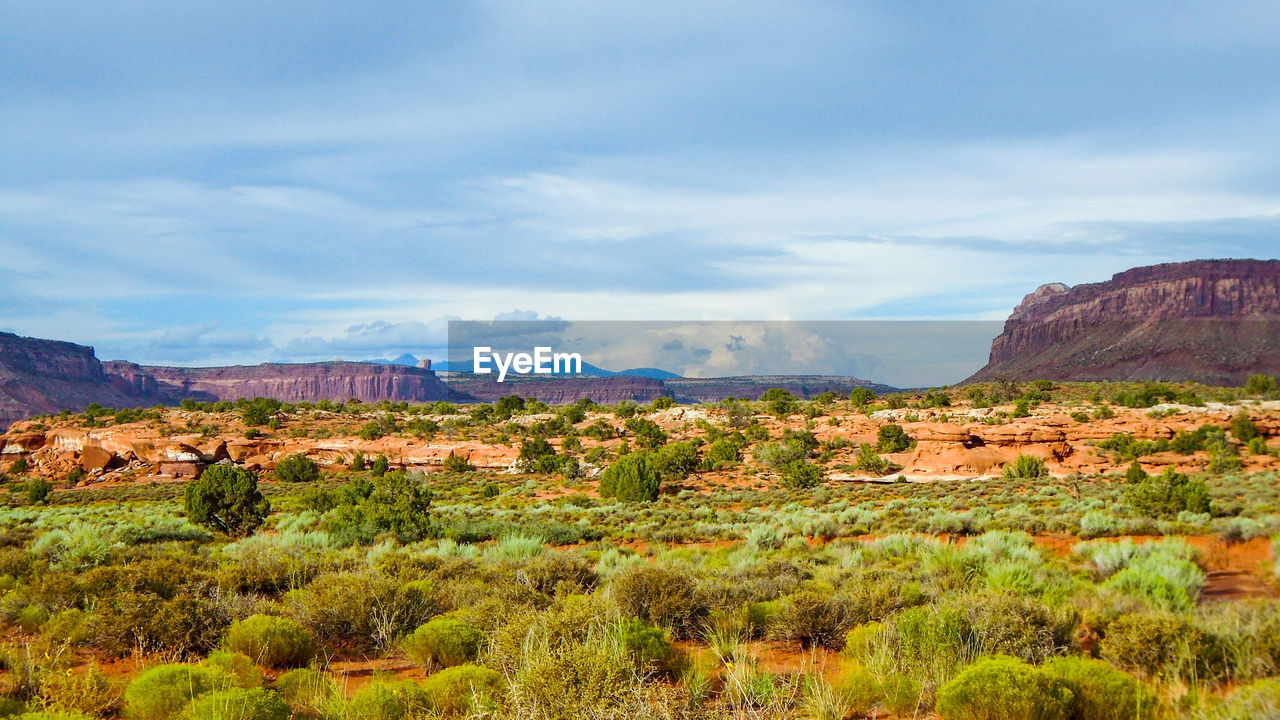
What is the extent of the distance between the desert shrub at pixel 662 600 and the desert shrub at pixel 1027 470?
29.9 metres

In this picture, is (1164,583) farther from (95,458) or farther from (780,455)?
(95,458)

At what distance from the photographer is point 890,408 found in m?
59.5

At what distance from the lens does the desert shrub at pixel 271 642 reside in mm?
6871

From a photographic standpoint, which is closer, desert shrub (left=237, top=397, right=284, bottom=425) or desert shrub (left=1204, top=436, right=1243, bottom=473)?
desert shrub (left=1204, top=436, right=1243, bottom=473)

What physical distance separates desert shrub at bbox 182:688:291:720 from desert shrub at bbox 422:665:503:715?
3.29 feet

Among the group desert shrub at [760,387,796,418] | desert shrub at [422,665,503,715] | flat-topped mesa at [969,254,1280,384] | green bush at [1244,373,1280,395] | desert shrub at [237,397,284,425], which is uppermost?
flat-topped mesa at [969,254,1280,384]

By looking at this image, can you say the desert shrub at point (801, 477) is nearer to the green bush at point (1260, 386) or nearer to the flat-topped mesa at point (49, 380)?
the green bush at point (1260, 386)

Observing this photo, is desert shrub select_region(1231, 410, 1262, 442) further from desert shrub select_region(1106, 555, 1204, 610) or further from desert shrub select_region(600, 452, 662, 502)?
desert shrub select_region(1106, 555, 1204, 610)

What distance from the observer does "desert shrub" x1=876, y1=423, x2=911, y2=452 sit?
4444 centimetres

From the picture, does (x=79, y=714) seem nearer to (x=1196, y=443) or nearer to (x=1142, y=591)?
(x=1142, y=591)

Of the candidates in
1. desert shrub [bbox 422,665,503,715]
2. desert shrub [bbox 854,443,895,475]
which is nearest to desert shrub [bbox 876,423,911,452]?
desert shrub [bbox 854,443,895,475]

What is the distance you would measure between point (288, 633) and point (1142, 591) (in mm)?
8772

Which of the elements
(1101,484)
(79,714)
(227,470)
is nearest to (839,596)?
(79,714)

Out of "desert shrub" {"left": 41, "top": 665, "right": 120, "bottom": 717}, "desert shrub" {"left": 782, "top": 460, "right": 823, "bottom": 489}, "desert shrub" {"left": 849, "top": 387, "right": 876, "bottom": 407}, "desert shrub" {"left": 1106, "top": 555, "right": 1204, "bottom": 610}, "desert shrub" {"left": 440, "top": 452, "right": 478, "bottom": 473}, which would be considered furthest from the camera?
"desert shrub" {"left": 849, "top": 387, "right": 876, "bottom": 407}
